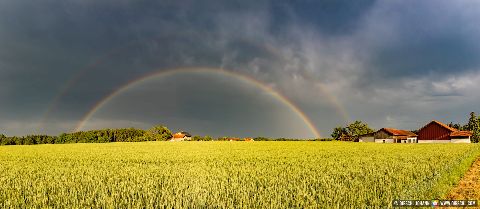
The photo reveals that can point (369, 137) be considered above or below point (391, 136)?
below

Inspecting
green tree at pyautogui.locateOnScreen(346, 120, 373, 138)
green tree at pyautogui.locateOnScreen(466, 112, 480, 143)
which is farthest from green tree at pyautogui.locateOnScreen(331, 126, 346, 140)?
green tree at pyautogui.locateOnScreen(466, 112, 480, 143)

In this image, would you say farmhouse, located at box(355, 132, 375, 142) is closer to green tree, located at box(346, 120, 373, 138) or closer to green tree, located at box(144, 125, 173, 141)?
green tree, located at box(346, 120, 373, 138)

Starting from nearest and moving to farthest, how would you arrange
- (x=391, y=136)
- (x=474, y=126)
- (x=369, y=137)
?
(x=391, y=136)
(x=369, y=137)
(x=474, y=126)

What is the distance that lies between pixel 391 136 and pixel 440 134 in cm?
1433

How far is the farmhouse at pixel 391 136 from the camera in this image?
11507 centimetres

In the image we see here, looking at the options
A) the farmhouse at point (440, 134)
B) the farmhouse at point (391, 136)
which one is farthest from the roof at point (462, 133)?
the farmhouse at point (391, 136)

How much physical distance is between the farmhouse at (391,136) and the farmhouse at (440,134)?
18.0 feet

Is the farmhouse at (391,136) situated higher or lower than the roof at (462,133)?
lower

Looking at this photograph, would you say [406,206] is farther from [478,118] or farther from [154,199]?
[478,118]

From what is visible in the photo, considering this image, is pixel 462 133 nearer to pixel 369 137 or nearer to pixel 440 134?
pixel 440 134

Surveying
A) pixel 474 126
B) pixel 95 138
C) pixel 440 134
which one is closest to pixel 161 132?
pixel 95 138

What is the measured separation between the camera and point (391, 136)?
116 meters

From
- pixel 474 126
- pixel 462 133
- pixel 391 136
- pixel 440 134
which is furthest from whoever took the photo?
pixel 474 126

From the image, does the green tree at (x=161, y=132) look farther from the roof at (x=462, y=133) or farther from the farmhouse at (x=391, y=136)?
the roof at (x=462, y=133)
